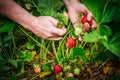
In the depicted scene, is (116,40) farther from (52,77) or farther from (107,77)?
(52,77)

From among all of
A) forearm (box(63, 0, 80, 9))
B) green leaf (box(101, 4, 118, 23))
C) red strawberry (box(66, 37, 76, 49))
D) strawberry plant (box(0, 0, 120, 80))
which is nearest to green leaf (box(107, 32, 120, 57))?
strawberry plant (box(0, 0, 120, 80))

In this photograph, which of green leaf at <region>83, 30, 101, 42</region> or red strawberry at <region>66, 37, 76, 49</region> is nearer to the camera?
green leaf at <region>83, 30, 101, 42</region>

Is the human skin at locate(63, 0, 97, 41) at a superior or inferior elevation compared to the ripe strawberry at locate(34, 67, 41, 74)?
superior

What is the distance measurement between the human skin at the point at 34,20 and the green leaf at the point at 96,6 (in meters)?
0.20

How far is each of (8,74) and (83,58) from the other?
1.40 ft

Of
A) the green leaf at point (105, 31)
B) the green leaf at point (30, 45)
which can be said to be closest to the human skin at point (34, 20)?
the green leaf at point (30, 45)

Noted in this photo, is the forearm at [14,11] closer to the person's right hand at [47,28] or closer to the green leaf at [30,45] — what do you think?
the person's right hand at [47,28]

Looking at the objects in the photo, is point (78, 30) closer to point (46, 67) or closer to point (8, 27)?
point (46, 67)

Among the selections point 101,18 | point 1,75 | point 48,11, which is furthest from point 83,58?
point 1,75

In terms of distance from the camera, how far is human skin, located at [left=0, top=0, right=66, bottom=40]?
1.46 metres

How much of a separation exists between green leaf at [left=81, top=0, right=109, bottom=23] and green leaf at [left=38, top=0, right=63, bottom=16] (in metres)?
0.21

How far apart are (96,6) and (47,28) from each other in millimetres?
285

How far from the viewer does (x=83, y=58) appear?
4.53 ft

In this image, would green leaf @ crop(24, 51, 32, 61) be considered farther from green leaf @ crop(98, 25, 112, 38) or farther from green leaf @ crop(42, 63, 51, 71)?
green leaf @ crop(98, 25, 112, 38)
